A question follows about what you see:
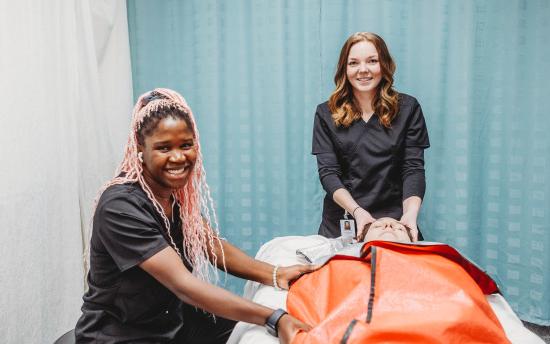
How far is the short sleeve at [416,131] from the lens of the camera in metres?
1.85

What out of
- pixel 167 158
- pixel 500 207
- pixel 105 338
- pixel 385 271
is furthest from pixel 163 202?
pixel 500 207

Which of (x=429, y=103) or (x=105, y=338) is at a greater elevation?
(x=429, y=103)

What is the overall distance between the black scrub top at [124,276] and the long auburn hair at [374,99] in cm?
99

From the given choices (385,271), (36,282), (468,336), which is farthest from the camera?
(36,282)

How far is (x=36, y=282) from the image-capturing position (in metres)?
1.65

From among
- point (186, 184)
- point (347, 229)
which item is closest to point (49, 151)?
point (186, 184)

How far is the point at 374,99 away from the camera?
74.2 inches

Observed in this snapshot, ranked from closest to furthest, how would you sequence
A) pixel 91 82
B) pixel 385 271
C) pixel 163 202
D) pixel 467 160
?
pixel 385 271 < pixel 163 202 < pixel 91 82 < pixel 467 160

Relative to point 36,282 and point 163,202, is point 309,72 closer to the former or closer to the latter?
point 163,202

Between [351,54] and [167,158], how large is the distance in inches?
38.9

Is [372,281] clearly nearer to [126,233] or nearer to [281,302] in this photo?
[281,302]

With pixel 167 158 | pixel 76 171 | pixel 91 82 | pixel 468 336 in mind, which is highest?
pixel 91 82

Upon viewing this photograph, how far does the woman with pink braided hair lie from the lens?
1075 millimetres

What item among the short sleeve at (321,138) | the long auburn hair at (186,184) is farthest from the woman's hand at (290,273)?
the short sleeve at (321,138)
